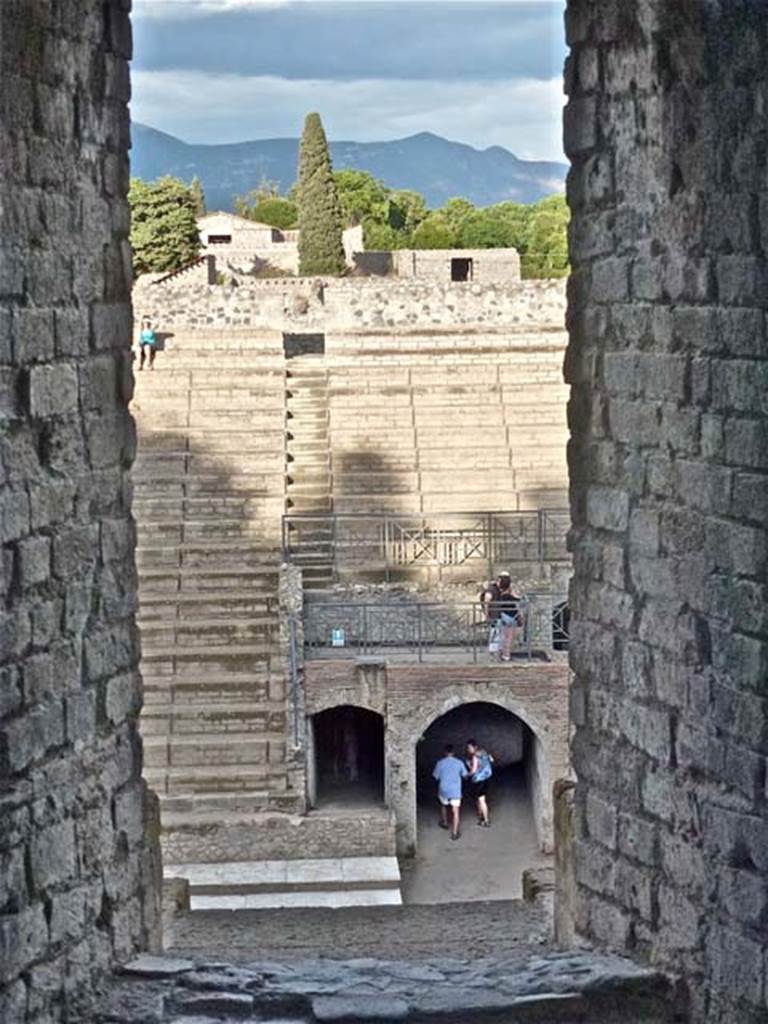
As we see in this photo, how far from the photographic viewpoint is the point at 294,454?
22109 millimetres

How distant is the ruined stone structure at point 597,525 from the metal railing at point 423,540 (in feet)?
41.8

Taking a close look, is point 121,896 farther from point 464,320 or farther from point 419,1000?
point 464,320

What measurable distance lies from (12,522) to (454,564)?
14.0 metres

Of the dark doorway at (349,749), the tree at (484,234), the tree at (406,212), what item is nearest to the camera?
the dark doorway at (349,749)

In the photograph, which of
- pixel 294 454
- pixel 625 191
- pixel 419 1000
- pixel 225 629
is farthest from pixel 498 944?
pixel 294 454

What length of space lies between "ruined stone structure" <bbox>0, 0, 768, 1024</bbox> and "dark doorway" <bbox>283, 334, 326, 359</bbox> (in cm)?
1992

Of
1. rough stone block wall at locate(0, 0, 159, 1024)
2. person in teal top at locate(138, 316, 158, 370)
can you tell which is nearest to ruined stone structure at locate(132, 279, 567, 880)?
person in teal top at locate(138, 316, 158, 370)

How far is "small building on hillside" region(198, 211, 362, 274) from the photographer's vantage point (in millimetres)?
44416

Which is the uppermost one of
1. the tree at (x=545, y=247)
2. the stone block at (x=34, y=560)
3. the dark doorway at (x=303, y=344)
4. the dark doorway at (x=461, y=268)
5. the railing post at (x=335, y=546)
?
the tree at (x=545, y=247)

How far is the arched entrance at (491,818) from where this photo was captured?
49.8ft

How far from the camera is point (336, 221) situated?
4141 cm

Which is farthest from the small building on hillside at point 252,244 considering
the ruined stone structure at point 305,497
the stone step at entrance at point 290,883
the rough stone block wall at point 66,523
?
the rough stone block wall at point 66,523

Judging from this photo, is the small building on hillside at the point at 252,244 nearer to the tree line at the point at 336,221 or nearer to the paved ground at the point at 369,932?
the tree line at the point at 336,221

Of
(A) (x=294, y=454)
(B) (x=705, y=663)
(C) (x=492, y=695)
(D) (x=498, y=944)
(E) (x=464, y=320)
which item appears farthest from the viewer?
(E) (x=464, y=320)
